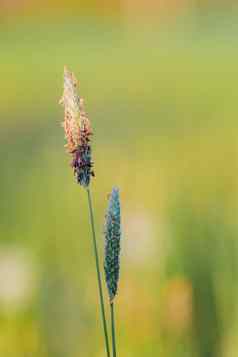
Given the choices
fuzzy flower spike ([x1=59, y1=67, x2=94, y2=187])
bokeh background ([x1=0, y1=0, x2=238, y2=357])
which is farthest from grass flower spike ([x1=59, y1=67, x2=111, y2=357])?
bokeh background ([x1=0, y1=0, x2=238, y2=357])

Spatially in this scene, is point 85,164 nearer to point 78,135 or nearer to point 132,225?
point 78,135

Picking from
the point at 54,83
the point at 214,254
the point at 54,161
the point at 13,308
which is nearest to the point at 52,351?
the point at 13,308

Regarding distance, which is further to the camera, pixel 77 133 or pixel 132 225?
pixel 132 225

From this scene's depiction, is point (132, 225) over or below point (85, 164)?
over

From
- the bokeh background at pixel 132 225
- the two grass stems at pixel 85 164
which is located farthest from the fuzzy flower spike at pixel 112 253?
the bokeh background at pixel 132 225

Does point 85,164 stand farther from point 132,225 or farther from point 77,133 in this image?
point 132,225

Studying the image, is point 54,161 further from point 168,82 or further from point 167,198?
point 168,82

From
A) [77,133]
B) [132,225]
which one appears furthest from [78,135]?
[132,225]

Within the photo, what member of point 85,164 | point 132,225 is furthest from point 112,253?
point 132,225
